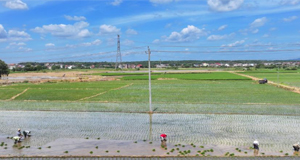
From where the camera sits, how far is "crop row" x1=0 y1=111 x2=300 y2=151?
2019 centimetres

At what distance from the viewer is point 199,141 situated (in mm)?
19750

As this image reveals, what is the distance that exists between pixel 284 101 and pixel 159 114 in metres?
19.4

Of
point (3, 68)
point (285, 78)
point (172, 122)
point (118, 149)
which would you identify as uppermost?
point (3, 68)

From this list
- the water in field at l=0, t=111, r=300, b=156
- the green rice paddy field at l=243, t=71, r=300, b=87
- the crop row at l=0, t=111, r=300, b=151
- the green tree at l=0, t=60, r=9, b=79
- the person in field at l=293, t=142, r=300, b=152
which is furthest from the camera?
the green tree at l=0, t=60, r=9, b=79

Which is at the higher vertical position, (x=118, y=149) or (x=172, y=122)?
(x=172, y=122)

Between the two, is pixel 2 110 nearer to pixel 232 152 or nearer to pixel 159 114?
pixel 159 114

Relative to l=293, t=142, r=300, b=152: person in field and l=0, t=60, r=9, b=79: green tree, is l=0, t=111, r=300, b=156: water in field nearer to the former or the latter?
l=293, t=142, r=300, b=152: person in field

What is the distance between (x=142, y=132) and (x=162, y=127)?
7.80ft

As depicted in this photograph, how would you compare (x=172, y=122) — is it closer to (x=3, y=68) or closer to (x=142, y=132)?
(x=142, y=132)

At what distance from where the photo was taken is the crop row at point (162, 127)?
20188mm

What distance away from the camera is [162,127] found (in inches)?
936

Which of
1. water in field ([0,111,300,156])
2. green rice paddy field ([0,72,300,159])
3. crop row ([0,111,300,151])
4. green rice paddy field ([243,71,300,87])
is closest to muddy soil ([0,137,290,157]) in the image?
water in field ([0,111,300,156])

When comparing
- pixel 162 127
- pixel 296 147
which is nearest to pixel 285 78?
pixel 162 127

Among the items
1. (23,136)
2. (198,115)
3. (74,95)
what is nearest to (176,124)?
(198,115)
